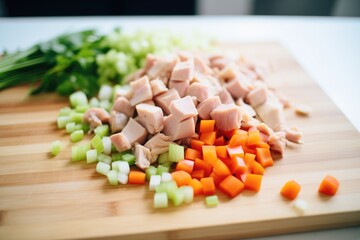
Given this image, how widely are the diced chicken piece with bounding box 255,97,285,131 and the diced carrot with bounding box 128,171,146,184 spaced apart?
3.32ft

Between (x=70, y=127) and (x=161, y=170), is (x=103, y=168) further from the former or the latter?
(x=70, y=127)

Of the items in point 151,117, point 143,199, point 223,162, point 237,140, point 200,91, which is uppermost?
point 200,91

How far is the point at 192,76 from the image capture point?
272 cm

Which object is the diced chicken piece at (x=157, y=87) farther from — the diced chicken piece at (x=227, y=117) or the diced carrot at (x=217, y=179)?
the diced carrot at (x=217, y=179)

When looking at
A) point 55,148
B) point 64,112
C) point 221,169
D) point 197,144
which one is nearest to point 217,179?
point 221,169

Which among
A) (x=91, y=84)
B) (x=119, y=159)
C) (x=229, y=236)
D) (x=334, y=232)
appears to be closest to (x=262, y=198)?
(x=229, y=236)

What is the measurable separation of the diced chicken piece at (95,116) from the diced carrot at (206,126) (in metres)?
0.72

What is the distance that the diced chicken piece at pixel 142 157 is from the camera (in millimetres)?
2346

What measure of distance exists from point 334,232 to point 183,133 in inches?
41.9

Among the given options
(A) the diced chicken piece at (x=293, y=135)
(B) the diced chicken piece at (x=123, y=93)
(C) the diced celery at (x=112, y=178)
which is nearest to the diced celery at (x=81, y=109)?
(B) the diced chicken piece at (x=123, y=93)

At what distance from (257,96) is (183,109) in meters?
0.67

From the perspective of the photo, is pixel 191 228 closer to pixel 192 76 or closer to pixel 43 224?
pixel 43 224

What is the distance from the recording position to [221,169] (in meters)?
2.25

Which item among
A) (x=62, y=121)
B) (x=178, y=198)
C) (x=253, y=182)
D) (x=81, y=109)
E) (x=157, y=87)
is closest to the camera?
(x=178, y=198)
